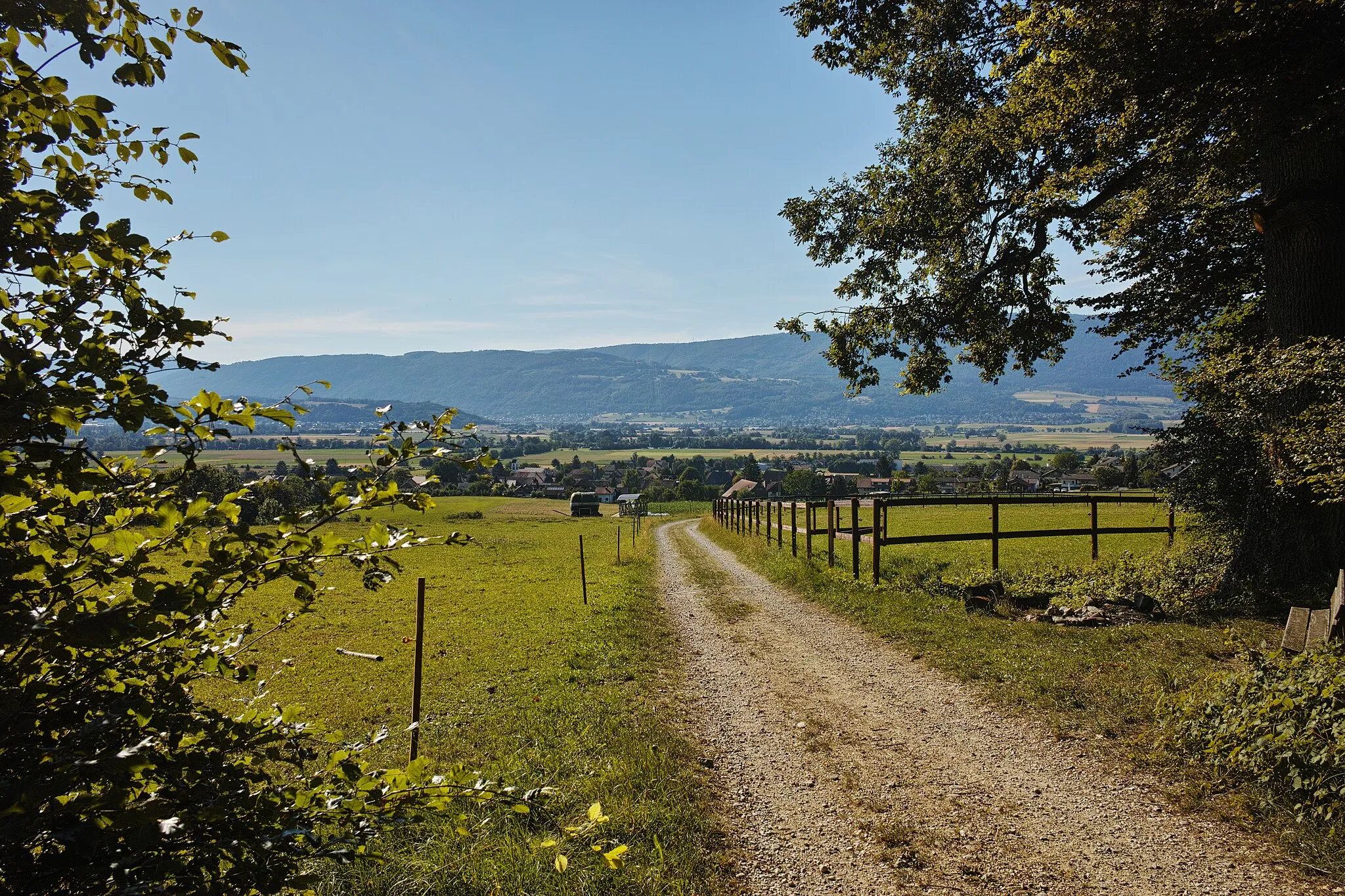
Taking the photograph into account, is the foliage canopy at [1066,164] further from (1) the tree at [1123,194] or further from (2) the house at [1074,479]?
(2) the house at [1074,479]

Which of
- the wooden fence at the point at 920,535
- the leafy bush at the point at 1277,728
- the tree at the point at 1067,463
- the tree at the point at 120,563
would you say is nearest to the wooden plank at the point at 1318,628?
the leafy bush at the point at 1277,728

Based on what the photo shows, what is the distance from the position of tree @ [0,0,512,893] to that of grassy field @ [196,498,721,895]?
433mm

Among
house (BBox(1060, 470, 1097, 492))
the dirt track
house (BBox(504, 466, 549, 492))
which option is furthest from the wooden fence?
house (BBox(504, 466, 549, 492))

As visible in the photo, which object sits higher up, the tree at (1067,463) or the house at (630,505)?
the tree at (1067,463)

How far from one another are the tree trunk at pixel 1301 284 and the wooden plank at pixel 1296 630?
12.4ft

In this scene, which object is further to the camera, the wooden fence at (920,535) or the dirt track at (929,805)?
the wooden fence at (920,535)

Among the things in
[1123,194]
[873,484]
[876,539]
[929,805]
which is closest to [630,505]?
[873,484]

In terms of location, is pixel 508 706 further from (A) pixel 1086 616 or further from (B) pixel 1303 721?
(A) pixel 1086 616

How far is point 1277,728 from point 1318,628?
5.90 feet

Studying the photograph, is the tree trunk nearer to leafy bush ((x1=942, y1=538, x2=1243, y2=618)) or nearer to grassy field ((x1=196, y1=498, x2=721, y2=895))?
leafy bush ((x1=942, y1=538, x2=1243, y2=618))

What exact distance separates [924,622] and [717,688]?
4014mm

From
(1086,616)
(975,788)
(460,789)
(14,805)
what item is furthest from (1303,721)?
(14,805)

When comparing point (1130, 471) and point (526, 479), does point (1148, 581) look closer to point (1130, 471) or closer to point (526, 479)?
point (1130, 471)

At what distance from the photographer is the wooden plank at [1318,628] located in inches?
229
